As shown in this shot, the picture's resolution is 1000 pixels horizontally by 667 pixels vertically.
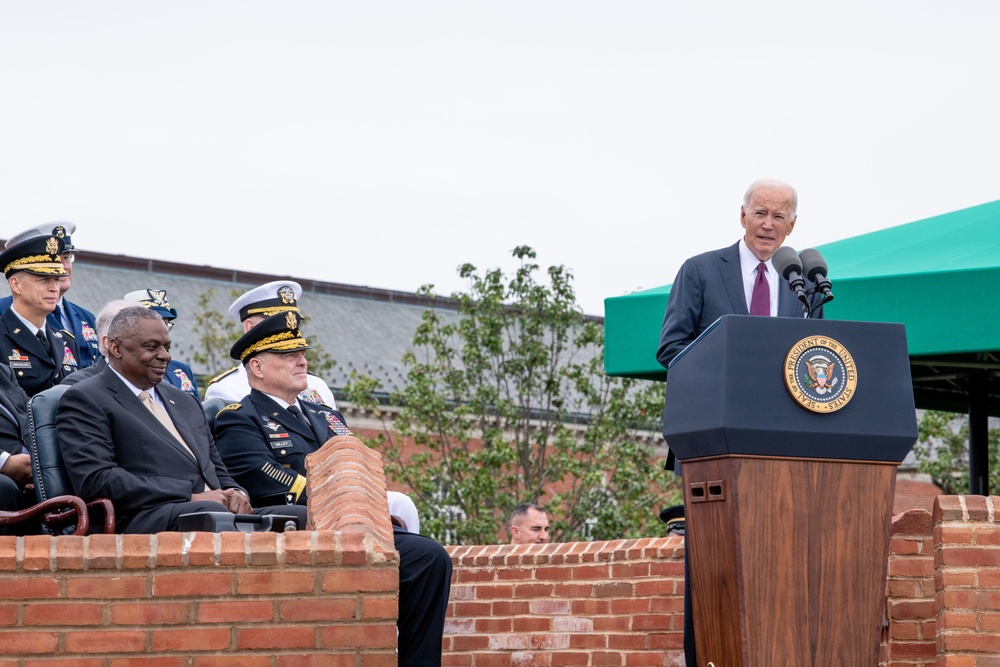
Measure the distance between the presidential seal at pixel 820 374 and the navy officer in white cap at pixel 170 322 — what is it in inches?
155

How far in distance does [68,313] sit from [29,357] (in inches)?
20.2

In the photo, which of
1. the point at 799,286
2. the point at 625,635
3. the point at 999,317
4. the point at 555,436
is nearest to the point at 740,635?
the point at 799,286

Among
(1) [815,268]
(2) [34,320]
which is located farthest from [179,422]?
(1) [815,268]

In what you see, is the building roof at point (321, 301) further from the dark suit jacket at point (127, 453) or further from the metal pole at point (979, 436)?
the dark suit jacket at point (127, 453)

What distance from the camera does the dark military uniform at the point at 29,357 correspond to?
7070 mm

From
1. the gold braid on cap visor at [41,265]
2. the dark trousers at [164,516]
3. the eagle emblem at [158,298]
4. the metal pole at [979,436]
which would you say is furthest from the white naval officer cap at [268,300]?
the metal pole at [979,436]

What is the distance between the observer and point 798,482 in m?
4.58

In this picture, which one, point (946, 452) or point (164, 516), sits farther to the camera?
point (946, 452)

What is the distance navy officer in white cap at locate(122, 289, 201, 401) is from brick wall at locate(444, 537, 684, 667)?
176 cm

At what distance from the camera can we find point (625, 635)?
7.40 m

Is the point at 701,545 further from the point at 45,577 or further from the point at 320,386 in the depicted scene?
the point at 320,386

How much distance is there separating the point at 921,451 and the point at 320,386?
16797 millimetres

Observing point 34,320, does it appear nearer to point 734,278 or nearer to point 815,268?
point 734,278

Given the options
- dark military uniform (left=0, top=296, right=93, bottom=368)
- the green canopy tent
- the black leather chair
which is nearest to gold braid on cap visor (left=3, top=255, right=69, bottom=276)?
dark military uniform (left=0, top=296, right=93, bottom=368)
